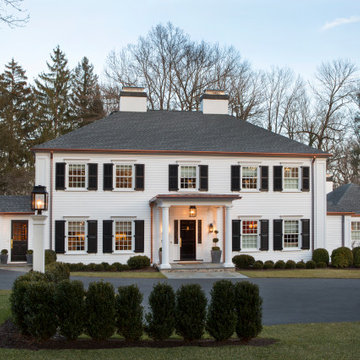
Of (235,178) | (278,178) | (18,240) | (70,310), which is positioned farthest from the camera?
(278,178)

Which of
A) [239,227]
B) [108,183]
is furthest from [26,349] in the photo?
[239,227]

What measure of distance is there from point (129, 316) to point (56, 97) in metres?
39.5

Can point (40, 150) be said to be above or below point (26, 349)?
above

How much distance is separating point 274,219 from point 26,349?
1770 cm

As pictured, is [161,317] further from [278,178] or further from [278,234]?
[278,178]

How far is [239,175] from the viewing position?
76.1ft

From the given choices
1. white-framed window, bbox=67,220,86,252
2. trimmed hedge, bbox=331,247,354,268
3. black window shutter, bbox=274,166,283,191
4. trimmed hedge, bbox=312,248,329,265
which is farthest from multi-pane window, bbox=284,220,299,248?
white-framed window, bbox=67,220,86,252

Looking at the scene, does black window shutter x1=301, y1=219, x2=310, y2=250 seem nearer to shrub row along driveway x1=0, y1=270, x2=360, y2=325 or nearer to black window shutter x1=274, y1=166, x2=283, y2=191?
black window shutter x1=274, y1=166, x2=283, y2=191

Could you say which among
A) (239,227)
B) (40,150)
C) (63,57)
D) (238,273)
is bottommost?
(238,273)

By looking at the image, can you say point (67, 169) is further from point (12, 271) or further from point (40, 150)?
point (12, 271)

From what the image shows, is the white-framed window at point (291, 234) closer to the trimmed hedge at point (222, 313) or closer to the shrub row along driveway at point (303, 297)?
the shrub row along driveway at point (303, 297)

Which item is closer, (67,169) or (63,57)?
(67,169)

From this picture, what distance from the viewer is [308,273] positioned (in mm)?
20672

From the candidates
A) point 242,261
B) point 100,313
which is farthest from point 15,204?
point 100,313
